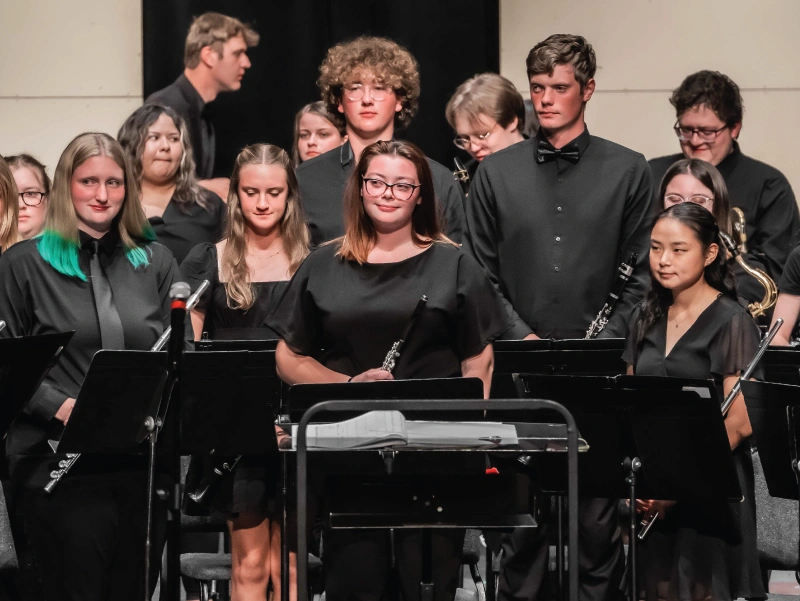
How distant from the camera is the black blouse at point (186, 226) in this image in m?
4.46

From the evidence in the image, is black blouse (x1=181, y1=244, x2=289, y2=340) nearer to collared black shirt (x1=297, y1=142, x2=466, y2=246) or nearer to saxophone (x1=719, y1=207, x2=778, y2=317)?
collared black shirt (x1=297, y1=142, x2=466, y2=246)

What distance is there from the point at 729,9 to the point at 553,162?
228 cm

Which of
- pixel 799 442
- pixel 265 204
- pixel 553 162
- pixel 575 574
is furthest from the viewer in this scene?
pixel 553 162

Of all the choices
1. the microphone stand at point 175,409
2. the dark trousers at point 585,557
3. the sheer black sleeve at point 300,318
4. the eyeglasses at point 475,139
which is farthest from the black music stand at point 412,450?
the eyeglasses at point 475,139

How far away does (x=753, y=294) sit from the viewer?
446 cm

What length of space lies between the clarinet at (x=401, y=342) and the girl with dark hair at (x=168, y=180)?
1.75 metres

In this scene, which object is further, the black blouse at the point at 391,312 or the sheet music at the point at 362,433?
the black blouse at the point at 391,312

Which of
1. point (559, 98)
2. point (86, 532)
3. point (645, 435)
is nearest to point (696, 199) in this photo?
point (559, 98)

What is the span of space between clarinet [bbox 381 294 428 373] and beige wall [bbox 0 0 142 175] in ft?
10.9

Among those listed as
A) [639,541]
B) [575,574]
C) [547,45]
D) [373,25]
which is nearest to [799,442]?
[639,541]

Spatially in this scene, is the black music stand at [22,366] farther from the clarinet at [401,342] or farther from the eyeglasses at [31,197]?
the eyeglasses at [31,197]

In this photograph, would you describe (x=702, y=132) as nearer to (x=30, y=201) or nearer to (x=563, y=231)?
(x=563, y=231)

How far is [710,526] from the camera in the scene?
3.10 m

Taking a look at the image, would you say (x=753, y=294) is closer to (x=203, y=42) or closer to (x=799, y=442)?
(x=799, y=442)
